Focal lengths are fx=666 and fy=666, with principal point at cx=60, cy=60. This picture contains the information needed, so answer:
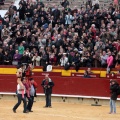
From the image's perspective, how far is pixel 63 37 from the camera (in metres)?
30.2

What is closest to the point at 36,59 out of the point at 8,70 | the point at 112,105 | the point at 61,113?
the point at 8,70

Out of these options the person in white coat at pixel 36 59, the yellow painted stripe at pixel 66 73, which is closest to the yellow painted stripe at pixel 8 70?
the person in white coat at pixel 36 59

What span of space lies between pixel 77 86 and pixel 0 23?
542cm

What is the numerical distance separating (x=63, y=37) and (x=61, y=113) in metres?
6.61

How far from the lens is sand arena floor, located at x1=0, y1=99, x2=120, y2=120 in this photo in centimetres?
2230

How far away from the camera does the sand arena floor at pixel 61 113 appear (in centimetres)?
2230

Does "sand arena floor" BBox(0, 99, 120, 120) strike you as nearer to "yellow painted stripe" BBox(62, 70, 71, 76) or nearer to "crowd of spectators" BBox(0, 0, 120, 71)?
"yellow painted stripe" BBox(62, 70, 71, 76)

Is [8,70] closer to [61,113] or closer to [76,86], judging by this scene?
[76,86]

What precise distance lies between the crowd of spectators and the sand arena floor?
2090 mm

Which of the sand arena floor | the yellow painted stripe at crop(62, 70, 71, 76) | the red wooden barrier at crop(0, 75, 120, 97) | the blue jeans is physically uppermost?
the yellow painted stripe at crop(62, 70, 71, 76)

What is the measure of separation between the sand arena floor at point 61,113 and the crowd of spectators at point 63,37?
2.09m

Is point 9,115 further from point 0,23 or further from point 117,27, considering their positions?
point 0,23

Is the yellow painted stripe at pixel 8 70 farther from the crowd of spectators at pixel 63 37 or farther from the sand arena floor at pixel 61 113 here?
the sand arena floor at pixel 61 113

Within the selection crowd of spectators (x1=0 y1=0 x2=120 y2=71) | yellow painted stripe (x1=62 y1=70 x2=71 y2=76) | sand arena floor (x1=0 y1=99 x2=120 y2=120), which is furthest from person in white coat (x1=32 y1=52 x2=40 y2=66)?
sand arena floor (x1=0 y1=99 x2=120 y2=120)
